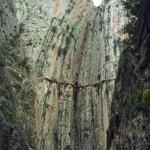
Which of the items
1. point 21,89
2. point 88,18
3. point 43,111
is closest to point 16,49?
point 21,89

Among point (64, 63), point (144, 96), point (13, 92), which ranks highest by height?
point (64, 63)

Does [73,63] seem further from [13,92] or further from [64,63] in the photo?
[13,92]

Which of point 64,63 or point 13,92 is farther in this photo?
point 64,63

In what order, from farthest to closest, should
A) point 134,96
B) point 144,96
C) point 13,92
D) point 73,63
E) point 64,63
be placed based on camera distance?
1. point 73,63
2. point 64,63
3. point 13,92
4. point 134,96
5. point 144,96

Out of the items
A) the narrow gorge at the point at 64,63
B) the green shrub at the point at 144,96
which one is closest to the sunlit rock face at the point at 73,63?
the narrow gorge at the point at 64,63

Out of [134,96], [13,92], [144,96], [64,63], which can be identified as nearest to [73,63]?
[64,63]

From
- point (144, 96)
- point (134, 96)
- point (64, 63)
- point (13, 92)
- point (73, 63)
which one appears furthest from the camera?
point (73, 63)

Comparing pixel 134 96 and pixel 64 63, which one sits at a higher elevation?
pixel 64 63

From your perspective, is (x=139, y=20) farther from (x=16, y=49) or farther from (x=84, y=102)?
(x=84, y=102)
